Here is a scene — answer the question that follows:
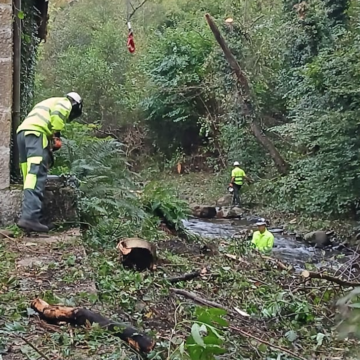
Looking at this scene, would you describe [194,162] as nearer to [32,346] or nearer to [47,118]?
[47,118]

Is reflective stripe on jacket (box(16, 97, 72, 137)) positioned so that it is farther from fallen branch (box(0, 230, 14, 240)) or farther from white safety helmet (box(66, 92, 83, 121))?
fallen branch (box(0, 230, 14, 240))

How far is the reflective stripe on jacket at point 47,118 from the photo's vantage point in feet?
21.6

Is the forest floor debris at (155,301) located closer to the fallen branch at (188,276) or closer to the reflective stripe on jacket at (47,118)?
the fallen branch at (188,276)

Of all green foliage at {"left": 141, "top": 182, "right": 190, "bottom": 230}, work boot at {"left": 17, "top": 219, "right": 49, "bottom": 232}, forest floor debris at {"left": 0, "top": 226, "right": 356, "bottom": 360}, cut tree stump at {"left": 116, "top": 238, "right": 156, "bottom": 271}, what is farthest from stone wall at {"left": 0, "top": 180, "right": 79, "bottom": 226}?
green foliage at {"left": 141, "top": 182, "right": 190, "bottom": 230}

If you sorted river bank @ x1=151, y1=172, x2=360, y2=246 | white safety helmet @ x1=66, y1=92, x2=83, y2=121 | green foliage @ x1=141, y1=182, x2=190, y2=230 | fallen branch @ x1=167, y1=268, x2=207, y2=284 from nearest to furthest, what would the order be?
fallen branch @ x1=167, y1=268, x2=207, y2=284 → white safety helmet @ x1=66, y1=92, x2=83, y2=121 → green foliage @ x1=141, y1=182, x2=190, y2=230 → river bank @ x1=151, y1=172, x2=360, y2=246

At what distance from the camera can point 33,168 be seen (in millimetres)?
6410

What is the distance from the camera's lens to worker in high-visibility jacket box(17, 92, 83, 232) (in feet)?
20.9

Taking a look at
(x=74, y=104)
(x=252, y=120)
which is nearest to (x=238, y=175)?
(x=252, y=120)

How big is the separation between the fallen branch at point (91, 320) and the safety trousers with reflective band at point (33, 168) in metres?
A: 2.86

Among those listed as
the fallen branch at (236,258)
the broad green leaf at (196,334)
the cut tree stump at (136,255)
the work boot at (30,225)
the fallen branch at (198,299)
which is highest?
the broad green leaf at (196,334)

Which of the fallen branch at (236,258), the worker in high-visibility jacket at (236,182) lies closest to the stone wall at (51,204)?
the fallen branch at (236,258)

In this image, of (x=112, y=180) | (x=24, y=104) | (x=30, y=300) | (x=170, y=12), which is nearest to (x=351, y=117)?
(x=112, y=180)

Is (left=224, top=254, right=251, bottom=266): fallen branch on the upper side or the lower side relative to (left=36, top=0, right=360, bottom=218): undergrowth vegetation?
lower

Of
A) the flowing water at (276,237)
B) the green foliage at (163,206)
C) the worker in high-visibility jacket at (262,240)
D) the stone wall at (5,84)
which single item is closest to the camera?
the stone wall at (5,84)
